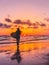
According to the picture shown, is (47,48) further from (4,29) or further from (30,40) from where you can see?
(4,29)

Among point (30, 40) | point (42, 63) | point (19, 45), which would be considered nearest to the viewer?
point (42, 63)

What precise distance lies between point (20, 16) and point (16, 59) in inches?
31.1

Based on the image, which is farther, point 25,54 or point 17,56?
point 25,54

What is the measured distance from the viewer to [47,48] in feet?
12.6

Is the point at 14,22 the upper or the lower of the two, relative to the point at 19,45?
upper

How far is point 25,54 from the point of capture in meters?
3.46

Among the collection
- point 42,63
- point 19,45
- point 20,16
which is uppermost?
point 20,16

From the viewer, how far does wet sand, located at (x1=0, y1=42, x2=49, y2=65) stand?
3.16 m

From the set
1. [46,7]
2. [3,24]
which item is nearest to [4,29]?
[3,24]

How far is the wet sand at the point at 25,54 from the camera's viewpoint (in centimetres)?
316

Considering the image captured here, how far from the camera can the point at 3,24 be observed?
3512 millimetres

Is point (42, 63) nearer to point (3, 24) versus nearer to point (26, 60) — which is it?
point (26, 60)

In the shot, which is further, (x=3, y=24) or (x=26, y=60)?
(x=3, y=24)

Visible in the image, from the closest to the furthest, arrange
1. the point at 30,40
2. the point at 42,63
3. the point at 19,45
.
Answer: the point at 42,63 → the point at 19,45 → the point at 30,40
